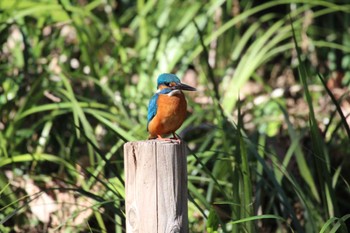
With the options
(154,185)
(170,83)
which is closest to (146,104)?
(170,83)

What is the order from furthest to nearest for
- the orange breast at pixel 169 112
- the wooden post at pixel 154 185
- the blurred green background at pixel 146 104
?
the blurred green background at pixel 146 104 → the orange breast at pixel 169 112 → the wooden post at pixel 154 185

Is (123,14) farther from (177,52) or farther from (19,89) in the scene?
(19,89)

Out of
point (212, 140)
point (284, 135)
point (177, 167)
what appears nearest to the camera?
point (177, 167)

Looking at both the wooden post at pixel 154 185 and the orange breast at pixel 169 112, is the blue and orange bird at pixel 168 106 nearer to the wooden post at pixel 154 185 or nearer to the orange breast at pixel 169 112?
the orange breast at pixel 169 112

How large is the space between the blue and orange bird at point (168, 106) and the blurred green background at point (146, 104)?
1.39 ft

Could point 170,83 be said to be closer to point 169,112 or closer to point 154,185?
point 169,112

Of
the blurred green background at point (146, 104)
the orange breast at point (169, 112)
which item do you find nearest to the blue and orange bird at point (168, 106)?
the orange breast at point (169, 112)

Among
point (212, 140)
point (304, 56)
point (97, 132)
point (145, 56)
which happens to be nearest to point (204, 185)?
point (212, 140)

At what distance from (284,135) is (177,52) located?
40.1 inches

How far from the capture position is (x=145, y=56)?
18.3 ft

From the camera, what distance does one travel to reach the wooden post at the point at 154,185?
2.63 m

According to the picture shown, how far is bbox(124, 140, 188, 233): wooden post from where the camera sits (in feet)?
8.62

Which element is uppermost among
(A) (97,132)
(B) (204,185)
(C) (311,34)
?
(C) (311,34)

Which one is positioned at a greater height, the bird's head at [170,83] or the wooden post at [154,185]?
the bird's head at [170,83]
